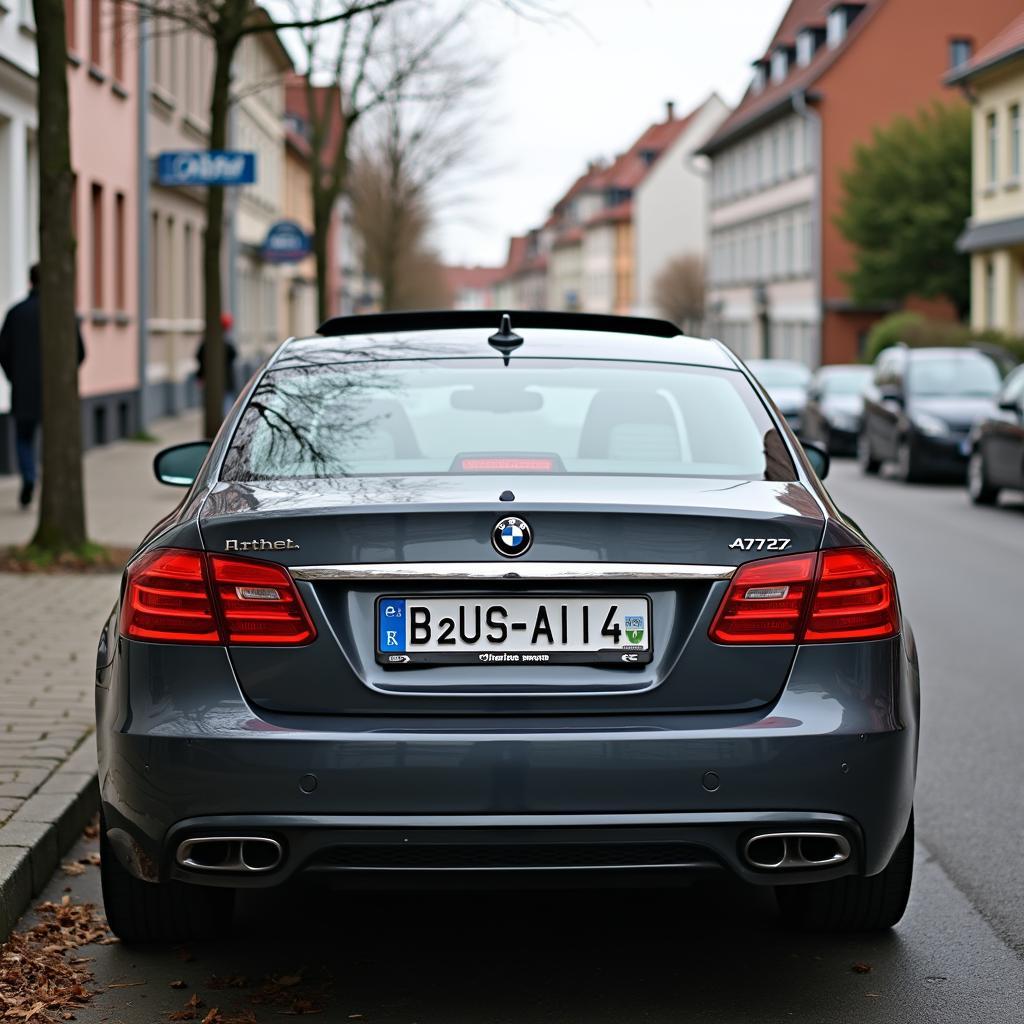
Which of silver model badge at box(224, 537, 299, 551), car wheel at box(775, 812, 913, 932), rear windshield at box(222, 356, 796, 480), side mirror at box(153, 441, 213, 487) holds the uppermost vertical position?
rear windshield at box(222, 356, 796, 480)

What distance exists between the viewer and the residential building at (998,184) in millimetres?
42312

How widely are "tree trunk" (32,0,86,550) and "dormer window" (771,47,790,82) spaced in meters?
58.9

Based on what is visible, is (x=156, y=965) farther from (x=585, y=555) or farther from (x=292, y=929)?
(x=585, y=555)

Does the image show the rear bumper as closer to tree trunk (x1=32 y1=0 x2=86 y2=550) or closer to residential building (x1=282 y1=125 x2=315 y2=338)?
tree trunk (x1=32 y1=0 x2=86 y2=550)

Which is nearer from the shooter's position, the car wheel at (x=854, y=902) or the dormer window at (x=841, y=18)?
the car wheel at (x=854, y=902)

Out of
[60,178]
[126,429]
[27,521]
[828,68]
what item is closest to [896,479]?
[126,429]

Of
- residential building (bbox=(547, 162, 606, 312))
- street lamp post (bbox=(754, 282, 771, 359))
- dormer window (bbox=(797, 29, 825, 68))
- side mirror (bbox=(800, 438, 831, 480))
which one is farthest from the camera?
residential building (bbox=(547, 162, 606, 312))

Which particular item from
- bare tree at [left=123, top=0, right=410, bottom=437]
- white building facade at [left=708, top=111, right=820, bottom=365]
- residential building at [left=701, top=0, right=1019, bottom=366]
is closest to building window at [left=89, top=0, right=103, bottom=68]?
bare tree at [left=123, top=0, right=410, bottom=437]

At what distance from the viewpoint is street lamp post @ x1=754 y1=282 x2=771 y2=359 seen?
6769cm

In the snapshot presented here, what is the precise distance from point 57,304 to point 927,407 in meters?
14.0

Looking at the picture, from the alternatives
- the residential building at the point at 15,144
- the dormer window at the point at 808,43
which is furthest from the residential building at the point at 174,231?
the dormer window at the point at 808,43

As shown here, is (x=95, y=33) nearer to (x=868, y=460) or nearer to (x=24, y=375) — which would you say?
(x=868, y=460)

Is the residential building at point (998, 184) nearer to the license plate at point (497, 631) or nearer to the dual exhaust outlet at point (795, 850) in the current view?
the dual exhaust outlet at point (795, 850)

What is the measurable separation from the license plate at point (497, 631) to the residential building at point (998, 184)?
126 feet
